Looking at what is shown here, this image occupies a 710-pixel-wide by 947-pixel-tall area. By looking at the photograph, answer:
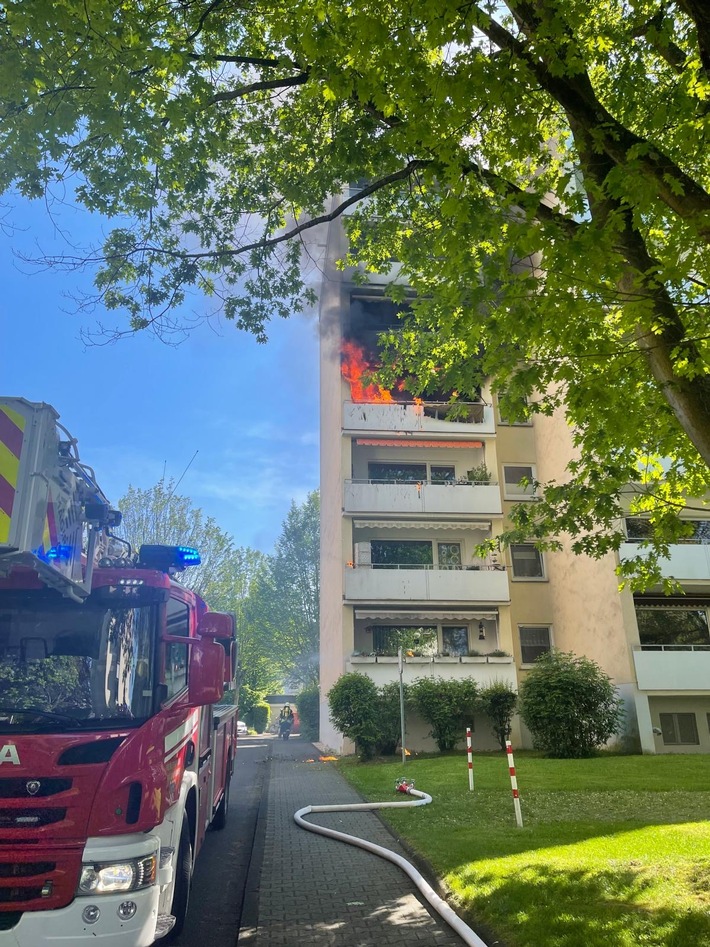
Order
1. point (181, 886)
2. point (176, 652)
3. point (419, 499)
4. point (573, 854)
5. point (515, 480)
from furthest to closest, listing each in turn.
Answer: point (515, 480), point (419, 499), point (573, 854), point (176, 652), point (181, 886)

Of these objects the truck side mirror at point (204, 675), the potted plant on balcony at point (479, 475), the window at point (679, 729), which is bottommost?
the window at point (679, 729)

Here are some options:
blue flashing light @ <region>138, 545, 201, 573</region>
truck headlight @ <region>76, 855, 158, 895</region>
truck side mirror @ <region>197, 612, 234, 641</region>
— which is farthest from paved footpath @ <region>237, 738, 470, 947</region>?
blue flashing light @ <region>138, 545, 201, 573</region>

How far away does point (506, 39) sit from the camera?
5969mm

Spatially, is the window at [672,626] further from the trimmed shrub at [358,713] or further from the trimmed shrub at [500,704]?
the trimmed shrub at [358,713]

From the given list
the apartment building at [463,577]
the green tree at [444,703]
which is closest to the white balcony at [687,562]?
the apartment building at [463,577]

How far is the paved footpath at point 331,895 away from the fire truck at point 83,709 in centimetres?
89

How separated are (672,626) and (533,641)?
446 cm

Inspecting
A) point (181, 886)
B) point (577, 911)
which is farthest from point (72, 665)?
point (577, 911)

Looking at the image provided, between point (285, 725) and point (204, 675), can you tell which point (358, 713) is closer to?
point (204, 675)

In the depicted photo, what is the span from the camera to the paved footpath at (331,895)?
189 inches

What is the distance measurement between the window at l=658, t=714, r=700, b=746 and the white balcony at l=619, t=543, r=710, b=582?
403 centimetres

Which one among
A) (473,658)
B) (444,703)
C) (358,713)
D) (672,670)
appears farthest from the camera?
(473,658)

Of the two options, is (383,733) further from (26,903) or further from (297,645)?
(297,645)

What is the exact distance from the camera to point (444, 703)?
1847cm
